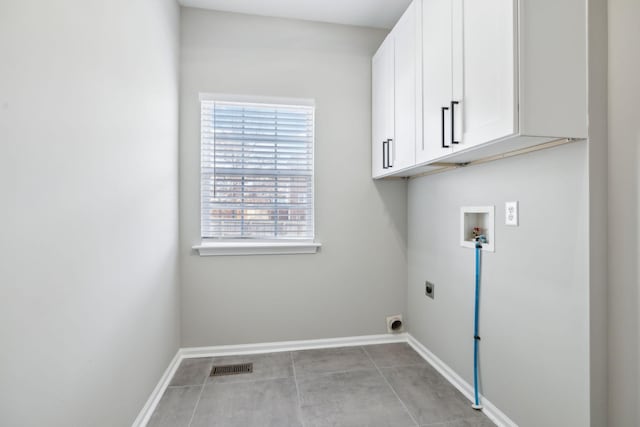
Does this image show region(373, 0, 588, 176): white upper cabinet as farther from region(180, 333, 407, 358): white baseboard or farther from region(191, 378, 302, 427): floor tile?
region(180, 333, 407, 358): white baseboard

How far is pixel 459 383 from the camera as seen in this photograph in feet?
6.50

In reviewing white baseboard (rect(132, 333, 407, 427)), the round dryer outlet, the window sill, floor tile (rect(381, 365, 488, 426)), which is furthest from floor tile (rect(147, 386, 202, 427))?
the round dryer outlet

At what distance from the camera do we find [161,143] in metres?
2.00

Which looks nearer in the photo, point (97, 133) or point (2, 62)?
point (2, 62)

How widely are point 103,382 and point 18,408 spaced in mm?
461

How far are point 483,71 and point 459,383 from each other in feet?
6.12

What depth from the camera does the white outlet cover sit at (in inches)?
59.9

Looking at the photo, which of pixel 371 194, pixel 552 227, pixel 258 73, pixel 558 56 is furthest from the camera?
pixel 371 194

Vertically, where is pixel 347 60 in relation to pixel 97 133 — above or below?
above

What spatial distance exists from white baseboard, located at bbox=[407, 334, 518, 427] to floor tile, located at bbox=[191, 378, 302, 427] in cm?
105

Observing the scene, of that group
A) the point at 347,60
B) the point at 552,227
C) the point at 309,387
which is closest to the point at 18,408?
the point at 309,387

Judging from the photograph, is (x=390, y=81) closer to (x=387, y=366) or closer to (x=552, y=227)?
(x=552, y=227)

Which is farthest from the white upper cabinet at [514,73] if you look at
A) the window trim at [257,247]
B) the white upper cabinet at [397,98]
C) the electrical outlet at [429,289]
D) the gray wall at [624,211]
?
the window trim at [257,247]

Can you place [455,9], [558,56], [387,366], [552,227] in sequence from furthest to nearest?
[387,366], [455,9], [552,227], [558,56]
